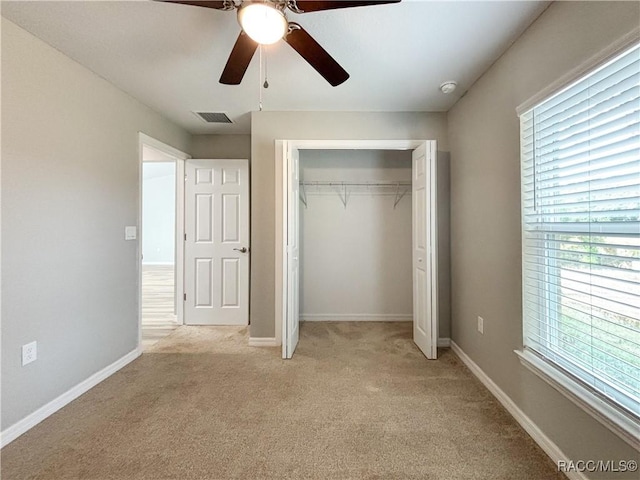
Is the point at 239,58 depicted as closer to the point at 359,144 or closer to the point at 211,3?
the point at 211,3

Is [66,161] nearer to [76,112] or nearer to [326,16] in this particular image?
[76,112]

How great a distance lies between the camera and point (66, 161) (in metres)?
2.02

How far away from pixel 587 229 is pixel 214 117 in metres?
3.29

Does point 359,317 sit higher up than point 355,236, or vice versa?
point 355,236

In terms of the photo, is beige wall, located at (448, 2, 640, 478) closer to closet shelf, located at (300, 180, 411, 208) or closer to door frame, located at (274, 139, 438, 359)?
door frame, located at (274, 139, 438, 359)

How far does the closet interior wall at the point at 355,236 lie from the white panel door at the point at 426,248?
2.71ft

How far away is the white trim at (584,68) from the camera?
3.63ft

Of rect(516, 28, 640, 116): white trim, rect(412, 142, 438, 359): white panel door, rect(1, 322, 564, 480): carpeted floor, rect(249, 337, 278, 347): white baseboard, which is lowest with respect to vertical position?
rect(1, 322, 564, 480): carpeted floor

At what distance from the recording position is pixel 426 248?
2625 millimetres

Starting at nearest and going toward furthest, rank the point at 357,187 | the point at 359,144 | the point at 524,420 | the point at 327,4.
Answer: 1. the point at 327,4
2. the point at 524,420
3. the point at 359,144
4. the point at 357,187

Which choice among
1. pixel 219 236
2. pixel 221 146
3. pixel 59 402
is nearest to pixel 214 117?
pixel 221 146

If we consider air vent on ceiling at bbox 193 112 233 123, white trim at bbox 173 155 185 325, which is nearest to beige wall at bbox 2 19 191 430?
air vent on ceiling at bbox 193 112 233 123

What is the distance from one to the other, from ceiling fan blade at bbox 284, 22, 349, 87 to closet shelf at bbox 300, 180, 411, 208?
1.90 metres

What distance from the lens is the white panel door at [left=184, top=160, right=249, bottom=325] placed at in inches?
140
